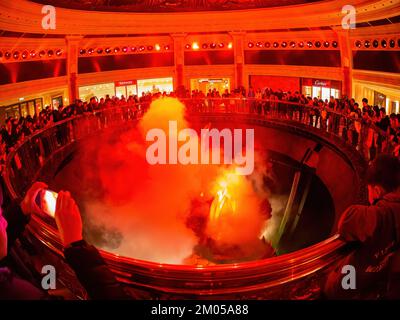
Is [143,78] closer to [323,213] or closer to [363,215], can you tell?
[323,213]

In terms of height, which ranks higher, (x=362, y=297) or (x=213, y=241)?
(x=362, y=297)

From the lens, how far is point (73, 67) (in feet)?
58.5

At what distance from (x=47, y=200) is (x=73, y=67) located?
1666 cm

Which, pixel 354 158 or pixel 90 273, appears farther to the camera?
pixel 354 158

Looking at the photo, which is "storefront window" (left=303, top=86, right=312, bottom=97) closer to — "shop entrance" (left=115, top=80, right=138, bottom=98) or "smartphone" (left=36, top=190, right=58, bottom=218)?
"shop entrance" (left=115, top=80, right=138, bottom=98)

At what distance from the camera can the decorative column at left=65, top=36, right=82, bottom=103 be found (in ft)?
57.5

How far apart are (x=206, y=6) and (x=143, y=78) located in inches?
223

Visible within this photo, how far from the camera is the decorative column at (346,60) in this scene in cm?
1598

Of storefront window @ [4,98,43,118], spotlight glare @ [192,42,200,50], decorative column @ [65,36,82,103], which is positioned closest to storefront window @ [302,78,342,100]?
spotlight glare @ [192,42,200,50]

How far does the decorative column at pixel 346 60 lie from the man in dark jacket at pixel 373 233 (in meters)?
14.8

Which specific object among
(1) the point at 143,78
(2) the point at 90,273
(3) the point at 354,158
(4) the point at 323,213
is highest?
(1) the point at 143,78
